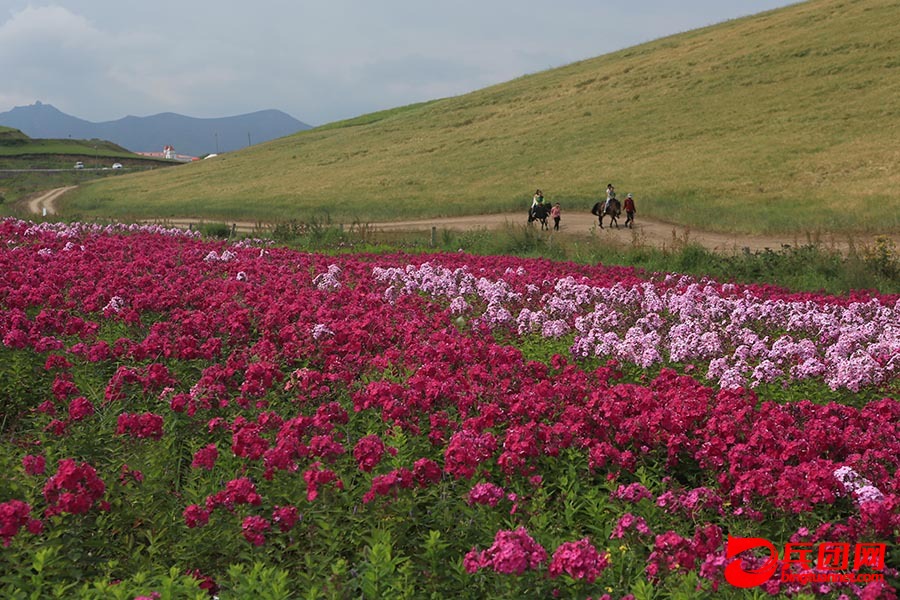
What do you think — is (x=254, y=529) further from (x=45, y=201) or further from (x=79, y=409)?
(x=45, y=201)

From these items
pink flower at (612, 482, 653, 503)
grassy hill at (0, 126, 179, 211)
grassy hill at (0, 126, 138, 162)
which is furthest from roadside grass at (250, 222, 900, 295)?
grassy hill at (0, 126, 138, 162)

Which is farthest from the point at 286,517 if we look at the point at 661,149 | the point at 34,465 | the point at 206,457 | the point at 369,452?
the point at 661,149

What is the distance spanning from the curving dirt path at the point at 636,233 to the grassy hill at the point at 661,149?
1174mm

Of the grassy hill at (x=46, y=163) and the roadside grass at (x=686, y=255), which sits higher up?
the grassy hill at (x=46, y=163)

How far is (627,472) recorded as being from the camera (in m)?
5.64

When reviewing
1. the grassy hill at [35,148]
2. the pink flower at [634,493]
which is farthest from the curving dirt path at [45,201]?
the grassy hill at [35,148]

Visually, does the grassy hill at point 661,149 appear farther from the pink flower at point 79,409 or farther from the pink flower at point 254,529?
the pink flower at point 254,529

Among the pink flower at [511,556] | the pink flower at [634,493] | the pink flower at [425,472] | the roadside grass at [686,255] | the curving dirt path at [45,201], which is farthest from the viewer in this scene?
the curving dirt path at [45,201]

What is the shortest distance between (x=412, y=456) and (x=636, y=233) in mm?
21253

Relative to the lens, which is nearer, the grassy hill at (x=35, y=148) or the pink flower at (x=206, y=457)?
the pink flower at (x=206, y=457)

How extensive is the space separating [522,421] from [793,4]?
297ft

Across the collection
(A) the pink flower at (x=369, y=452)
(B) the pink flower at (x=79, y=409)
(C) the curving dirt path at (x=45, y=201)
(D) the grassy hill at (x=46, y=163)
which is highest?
(D) the grassy hill at (x=46, y=163)

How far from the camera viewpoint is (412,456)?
18.2 feet

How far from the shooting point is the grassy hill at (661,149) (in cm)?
3834
